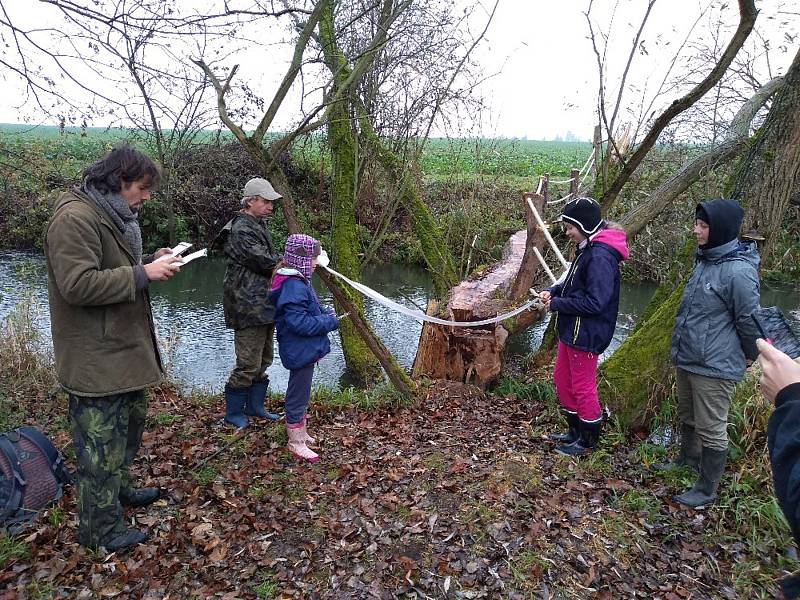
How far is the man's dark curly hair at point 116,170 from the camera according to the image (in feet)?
9.05

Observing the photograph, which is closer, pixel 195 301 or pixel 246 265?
pixel 246 265

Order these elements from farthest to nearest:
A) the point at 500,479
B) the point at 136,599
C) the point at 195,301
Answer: the point at 195,301 → the point at 500,479 → the point at 136,599

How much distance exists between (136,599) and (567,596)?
2253 mm

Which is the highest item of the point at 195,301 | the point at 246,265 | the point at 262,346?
the point at 246,265

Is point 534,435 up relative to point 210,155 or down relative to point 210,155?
down

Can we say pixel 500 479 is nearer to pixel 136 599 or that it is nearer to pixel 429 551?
pixel 429 551

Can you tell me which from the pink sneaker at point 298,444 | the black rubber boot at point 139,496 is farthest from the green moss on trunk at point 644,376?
the black rubber boot at point 139,496

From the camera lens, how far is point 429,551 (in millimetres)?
3215

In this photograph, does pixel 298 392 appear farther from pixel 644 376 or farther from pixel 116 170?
pixel 644 376

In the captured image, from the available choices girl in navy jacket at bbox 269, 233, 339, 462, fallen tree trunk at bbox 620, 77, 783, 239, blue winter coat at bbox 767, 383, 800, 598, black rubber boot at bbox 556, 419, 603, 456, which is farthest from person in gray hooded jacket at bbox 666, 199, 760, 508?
girl in navy jacket at bbox 269, 233, 339, 462

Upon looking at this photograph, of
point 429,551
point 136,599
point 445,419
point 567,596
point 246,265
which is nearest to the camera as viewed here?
point 136,599

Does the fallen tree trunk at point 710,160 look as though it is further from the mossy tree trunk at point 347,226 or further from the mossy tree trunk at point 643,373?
the mossy tree trunk at point 347,226

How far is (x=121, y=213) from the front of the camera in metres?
2.82

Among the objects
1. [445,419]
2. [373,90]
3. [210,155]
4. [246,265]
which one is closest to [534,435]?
[445,419]
